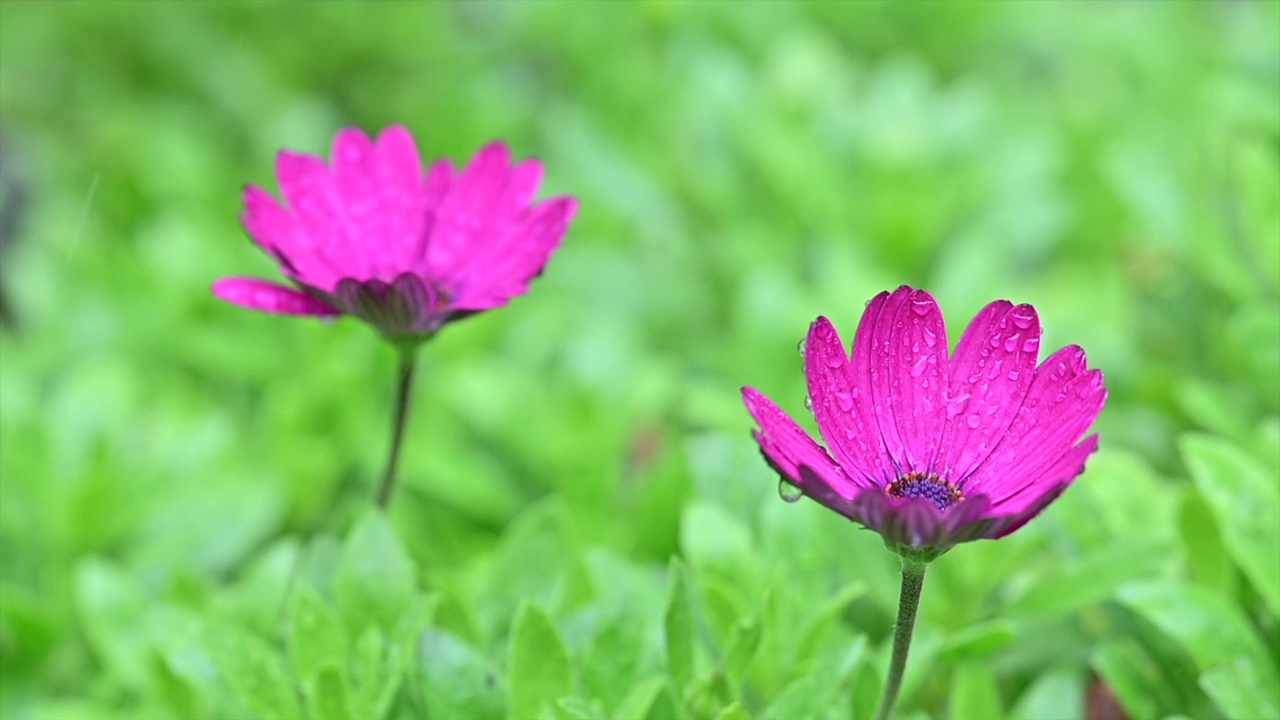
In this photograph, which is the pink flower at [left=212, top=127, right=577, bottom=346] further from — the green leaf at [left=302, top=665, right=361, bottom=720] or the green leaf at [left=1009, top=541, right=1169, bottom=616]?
the green leaf at [left=1009, top=541, right=1169, bottom=616]

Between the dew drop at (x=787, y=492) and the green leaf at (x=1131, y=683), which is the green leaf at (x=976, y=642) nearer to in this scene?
the green leaf at (x=1131, y=683)

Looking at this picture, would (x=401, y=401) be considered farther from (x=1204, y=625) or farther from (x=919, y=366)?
(x=1204, y=625)

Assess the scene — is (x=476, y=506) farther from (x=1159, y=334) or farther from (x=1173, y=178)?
(x=1173, y=178)

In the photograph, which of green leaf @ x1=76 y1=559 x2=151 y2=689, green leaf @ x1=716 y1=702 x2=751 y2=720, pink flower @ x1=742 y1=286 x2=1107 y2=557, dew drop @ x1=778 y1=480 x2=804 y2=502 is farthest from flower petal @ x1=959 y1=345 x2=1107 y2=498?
green leaf @ x1=76 y1=559 x2=151 y2=689

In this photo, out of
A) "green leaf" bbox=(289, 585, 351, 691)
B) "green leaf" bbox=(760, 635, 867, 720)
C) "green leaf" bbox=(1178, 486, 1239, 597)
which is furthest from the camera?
"green leaf" bbox=(1178, 486, 1239, 597)

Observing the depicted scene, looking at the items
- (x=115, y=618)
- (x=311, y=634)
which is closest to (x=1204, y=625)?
(x=311, y=634)

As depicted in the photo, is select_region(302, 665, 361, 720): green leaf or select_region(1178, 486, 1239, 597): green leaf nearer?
select_region(302, 665, 361, 720): green leaf
